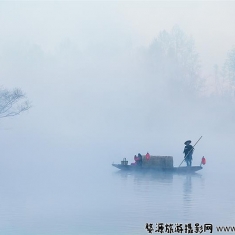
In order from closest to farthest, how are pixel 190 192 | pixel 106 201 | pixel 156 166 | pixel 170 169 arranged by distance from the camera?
pixel 106 201 → pixel 190 192 → pixel 170 169 → pixel 156 166

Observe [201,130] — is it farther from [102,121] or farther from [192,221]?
[192,221]

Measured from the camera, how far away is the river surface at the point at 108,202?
73.9 ft

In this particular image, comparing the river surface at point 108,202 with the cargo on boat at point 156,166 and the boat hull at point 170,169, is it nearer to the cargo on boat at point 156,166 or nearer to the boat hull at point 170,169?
the boat hull at point 170,169

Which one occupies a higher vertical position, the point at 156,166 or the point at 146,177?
the point at 156,166

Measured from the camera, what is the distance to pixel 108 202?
Answer: 28.3 metres

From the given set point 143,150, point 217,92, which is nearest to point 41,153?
point 143,150

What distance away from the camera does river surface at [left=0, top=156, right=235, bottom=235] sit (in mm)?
22516

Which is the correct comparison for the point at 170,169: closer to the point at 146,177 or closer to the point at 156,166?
the point at 156,166

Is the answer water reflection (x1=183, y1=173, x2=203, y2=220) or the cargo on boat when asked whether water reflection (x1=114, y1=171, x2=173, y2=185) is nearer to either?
the cargo on boat

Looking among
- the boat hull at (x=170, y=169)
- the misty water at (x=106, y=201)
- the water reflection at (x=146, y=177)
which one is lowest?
the misty water at (x=106, y=201)

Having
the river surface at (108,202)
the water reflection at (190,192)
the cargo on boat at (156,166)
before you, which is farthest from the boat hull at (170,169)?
the river surface at (108,202)

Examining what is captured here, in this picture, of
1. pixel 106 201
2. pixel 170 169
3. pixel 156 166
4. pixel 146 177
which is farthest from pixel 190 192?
pixel 156 166

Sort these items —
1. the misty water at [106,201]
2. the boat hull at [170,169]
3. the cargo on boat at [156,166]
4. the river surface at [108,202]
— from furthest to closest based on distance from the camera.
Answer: the cargo on boat at [156,166] < the boat hull at [170,169] < the misty water at [106,201] < the river surface at [108,202]

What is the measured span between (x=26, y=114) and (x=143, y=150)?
39439 mm
